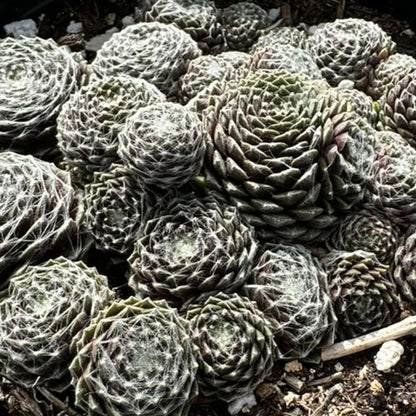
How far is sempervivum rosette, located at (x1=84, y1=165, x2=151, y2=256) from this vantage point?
1829mm

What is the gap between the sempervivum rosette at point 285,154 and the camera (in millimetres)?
1767

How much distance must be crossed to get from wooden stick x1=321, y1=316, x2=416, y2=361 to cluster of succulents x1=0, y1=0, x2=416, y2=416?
0.03 m

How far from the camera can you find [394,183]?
192 cm

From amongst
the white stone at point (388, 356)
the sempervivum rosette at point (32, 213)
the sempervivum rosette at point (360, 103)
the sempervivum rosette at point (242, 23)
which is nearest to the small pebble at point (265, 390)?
the white stone at point (388, 356)

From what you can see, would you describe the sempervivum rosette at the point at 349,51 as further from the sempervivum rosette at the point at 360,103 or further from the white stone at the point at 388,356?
the white stone at the point at 388,356

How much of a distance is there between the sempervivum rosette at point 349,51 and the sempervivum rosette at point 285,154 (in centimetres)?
47

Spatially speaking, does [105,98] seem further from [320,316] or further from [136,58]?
[320,316]

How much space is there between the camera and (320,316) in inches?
68.6

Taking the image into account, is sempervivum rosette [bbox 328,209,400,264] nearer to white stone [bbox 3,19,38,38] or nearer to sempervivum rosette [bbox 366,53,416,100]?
sempervivum rosette [bbox 366,53,416,100]

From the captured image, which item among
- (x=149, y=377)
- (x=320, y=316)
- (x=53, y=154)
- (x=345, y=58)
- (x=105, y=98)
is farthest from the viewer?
(x=345, y=58)

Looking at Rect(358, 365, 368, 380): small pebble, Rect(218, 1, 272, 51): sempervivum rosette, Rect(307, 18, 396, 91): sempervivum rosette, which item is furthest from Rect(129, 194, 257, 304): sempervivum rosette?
Rect(218, 1, 272, 51): sempervivum rosette

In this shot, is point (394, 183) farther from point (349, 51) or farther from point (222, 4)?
point (222, 4)

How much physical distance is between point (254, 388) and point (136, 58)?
104 cm

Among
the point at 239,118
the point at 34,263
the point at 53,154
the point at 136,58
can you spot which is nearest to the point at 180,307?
the point at 34,263
